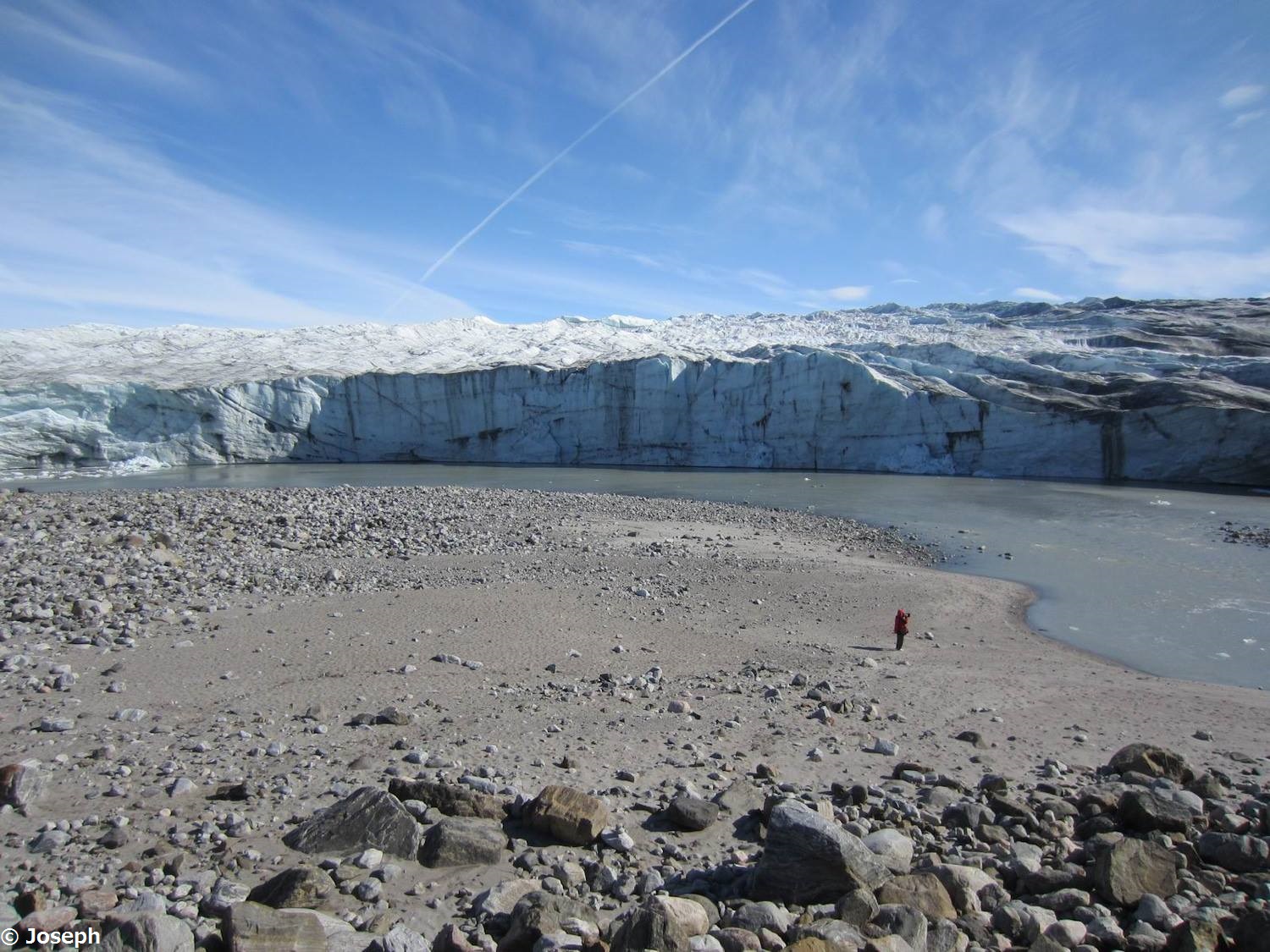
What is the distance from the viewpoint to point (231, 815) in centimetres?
346

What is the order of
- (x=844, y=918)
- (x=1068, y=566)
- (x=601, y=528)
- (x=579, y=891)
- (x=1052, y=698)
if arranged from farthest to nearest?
(x=601, y=528) → (x=1068, y=566) → (x=1052, y=698) → (x=579, y=891) → (x=844, y=918)

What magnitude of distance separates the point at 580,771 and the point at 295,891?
5.63 ft

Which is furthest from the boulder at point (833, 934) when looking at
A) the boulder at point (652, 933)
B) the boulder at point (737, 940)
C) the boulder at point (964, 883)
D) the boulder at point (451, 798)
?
the boulder at point (451, 798)

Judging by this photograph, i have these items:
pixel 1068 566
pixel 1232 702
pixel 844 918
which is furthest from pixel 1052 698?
pixel 1068 566

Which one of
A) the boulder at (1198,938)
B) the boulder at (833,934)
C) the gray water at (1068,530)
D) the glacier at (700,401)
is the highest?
the glacier at (700,401)

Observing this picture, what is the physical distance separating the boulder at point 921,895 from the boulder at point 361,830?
1916mm

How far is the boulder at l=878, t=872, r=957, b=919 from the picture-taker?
9.31ft

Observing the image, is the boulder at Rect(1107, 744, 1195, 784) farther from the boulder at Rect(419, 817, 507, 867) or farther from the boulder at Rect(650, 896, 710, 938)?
the boulder at Rect(419, 817, 507, 867)

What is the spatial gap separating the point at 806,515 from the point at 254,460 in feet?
94.4

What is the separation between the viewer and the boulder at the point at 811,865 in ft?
9.61

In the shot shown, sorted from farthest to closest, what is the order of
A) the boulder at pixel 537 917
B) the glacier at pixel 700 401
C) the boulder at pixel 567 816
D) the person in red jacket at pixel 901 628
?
the glacier at pixel 700 401, the person in red jacket at pixel 901 628, the boulder at pixel 567 816, the boulder at pixel 537 917

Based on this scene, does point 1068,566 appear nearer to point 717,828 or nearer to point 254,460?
point 717,828

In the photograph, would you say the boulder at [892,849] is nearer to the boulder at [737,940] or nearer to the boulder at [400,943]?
the boulder at [737,940]

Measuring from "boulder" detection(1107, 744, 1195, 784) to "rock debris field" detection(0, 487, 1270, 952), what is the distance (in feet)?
0.06
